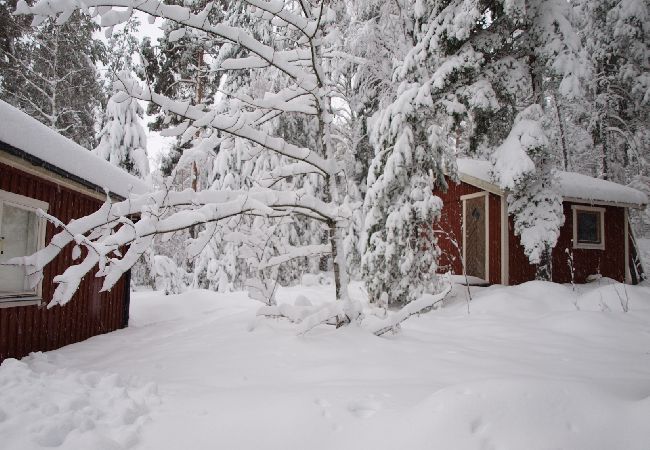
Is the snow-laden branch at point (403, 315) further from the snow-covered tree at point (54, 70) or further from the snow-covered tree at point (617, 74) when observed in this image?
the snow-covered tree at point (54, 70)

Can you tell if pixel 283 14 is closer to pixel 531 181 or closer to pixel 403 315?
pixel 403 315

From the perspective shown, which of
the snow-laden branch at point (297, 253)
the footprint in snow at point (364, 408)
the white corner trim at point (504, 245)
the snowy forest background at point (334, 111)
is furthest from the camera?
the white corner trim at point (504, 245)

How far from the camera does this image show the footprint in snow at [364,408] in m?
2.71

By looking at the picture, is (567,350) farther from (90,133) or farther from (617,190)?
(90,133)

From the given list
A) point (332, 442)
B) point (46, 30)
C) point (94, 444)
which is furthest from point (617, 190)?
point (46, 30)

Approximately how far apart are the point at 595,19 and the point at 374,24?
12.1 m

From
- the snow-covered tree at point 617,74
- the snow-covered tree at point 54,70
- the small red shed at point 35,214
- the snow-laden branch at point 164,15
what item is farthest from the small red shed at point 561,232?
the snow-covered tree at point 54,70

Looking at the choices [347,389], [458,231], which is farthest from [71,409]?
[458,231]

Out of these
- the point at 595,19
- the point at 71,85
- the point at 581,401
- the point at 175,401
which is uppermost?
the point at 595,19

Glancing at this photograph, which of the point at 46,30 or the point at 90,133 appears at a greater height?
the point at 46,30

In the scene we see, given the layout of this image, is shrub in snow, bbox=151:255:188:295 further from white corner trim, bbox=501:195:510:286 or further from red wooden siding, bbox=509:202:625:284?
red wooden siding, bbox=509:202:625:284

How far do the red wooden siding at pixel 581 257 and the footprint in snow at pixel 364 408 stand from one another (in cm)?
981

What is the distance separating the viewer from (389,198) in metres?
9.62

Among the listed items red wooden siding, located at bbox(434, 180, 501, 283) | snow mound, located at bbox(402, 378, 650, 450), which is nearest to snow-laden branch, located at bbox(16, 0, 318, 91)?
snow mound, located at bbox(402, 378, 650, 450)
